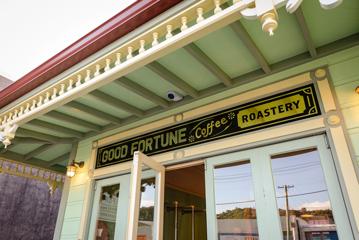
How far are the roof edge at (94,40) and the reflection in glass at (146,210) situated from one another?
1.63 meters

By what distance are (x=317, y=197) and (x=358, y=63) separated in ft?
4.44

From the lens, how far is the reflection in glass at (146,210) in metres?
2.90

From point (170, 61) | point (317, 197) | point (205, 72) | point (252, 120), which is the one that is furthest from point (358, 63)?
point (170, 61)

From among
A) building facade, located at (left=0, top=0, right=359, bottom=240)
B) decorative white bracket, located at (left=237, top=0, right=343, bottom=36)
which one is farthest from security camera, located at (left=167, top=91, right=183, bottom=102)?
decorative white bracket, located at (left=237, top=0, right=343, bottom=36)

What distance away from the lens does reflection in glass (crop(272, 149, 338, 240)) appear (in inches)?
90.7

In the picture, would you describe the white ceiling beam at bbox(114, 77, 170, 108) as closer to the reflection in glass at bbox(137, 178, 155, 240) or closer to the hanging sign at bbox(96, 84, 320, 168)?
the hanging sign at bbox(96, 84, 320, 168)

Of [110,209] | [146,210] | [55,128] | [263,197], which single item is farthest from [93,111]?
Result: [263,197]

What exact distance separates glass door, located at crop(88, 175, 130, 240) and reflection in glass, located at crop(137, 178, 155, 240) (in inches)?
27.6

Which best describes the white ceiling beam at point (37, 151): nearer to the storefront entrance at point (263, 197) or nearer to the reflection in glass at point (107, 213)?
the reflection in glass at point (107, 213)

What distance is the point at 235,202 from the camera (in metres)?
2.84

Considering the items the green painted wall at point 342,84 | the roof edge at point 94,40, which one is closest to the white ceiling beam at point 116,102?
the green painted wall at point 342,84

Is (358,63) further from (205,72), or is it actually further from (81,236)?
(81,236)

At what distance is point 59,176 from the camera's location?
22.4ft

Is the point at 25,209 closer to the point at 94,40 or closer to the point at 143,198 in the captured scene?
the point at 143,198
